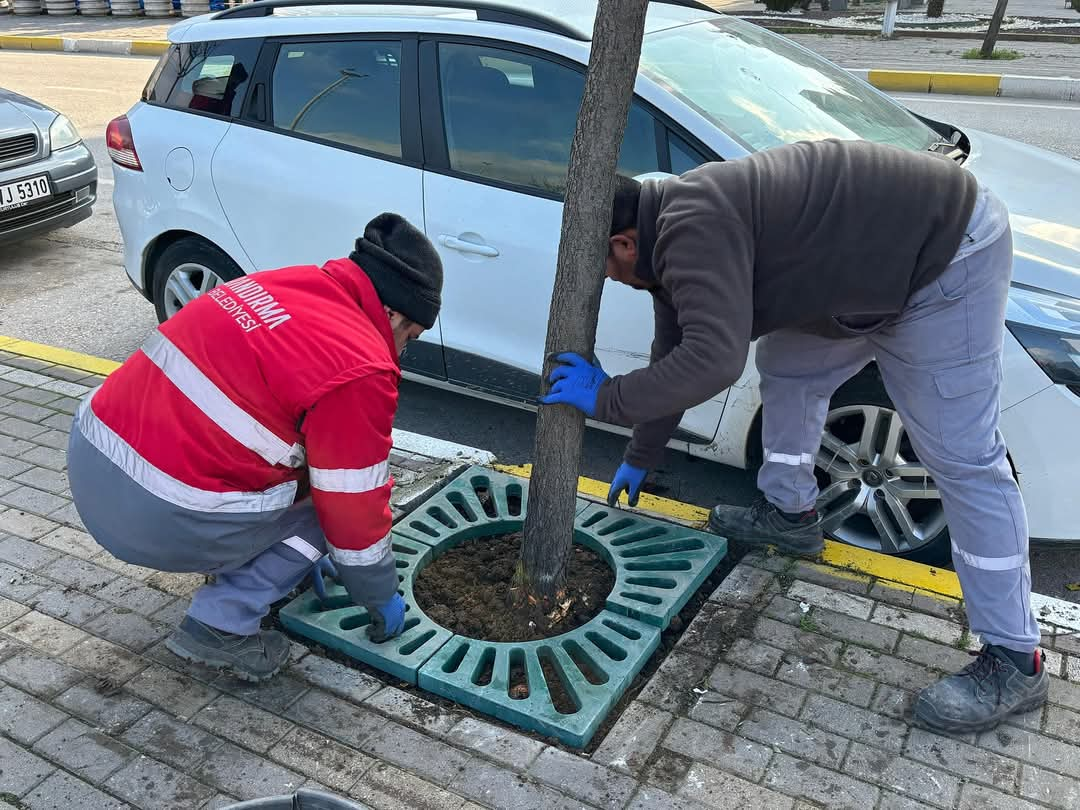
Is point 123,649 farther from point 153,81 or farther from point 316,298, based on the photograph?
point 153,81

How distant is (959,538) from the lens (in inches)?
104

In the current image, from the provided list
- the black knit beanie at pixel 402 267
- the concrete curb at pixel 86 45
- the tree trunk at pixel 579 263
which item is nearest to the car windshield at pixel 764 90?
the tree trunk at pixel 579 263

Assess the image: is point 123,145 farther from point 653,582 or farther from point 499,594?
point 653,582

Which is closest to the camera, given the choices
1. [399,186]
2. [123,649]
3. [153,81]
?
[123,649]

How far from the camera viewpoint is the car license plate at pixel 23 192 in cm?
609

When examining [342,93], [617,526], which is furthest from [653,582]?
[342,93]

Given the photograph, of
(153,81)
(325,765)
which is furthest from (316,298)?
(153,81)

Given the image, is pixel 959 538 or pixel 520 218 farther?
pixel 520 218

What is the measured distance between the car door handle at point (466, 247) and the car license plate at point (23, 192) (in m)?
3.75

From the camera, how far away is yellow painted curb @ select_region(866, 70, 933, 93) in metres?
12.7

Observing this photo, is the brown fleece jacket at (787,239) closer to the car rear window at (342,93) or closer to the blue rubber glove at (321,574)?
the blue rubber glove at (321,574)

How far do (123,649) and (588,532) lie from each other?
1.47 m

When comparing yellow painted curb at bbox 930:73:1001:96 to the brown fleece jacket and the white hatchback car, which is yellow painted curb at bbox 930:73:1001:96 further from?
the brown fleece jacket

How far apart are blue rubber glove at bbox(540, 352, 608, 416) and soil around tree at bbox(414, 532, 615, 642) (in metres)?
0.66
